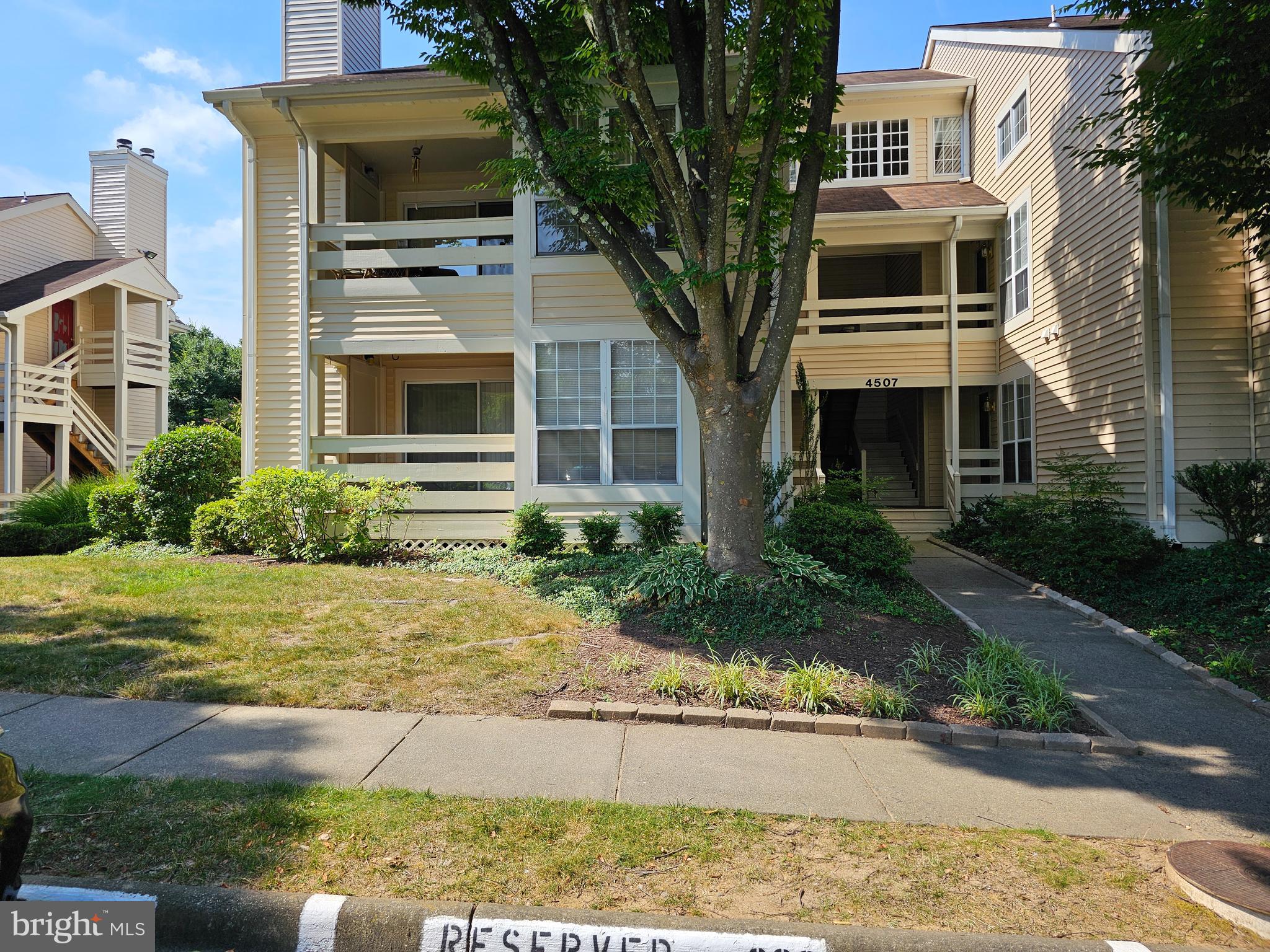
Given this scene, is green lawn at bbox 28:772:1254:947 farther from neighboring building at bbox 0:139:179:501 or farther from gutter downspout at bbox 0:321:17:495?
neighboring building at bbox 0:139:179:501

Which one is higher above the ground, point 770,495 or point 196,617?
point 770,495

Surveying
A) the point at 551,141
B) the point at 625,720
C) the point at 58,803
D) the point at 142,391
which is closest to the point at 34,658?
the point at 58,803

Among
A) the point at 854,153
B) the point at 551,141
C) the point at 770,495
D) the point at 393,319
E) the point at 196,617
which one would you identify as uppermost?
the point at 854,153

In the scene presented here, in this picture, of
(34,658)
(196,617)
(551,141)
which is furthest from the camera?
(551,141)

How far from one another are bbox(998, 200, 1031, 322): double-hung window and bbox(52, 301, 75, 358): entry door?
22584 mm

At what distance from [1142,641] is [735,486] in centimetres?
421

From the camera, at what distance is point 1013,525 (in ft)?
39.6

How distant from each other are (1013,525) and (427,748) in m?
10.4

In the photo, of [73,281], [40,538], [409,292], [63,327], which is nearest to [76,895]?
[409,292]

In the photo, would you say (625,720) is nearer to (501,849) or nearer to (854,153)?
(501,849)

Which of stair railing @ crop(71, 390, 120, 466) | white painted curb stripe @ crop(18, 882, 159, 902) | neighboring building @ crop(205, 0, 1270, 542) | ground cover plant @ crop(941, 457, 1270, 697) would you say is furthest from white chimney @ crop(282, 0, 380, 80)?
white painted curb stripe @ crop(18, 882, 159, 902)

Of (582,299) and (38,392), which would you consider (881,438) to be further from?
(38,392)

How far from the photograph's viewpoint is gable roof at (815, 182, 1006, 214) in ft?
50.5

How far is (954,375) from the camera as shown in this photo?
1534 cm
